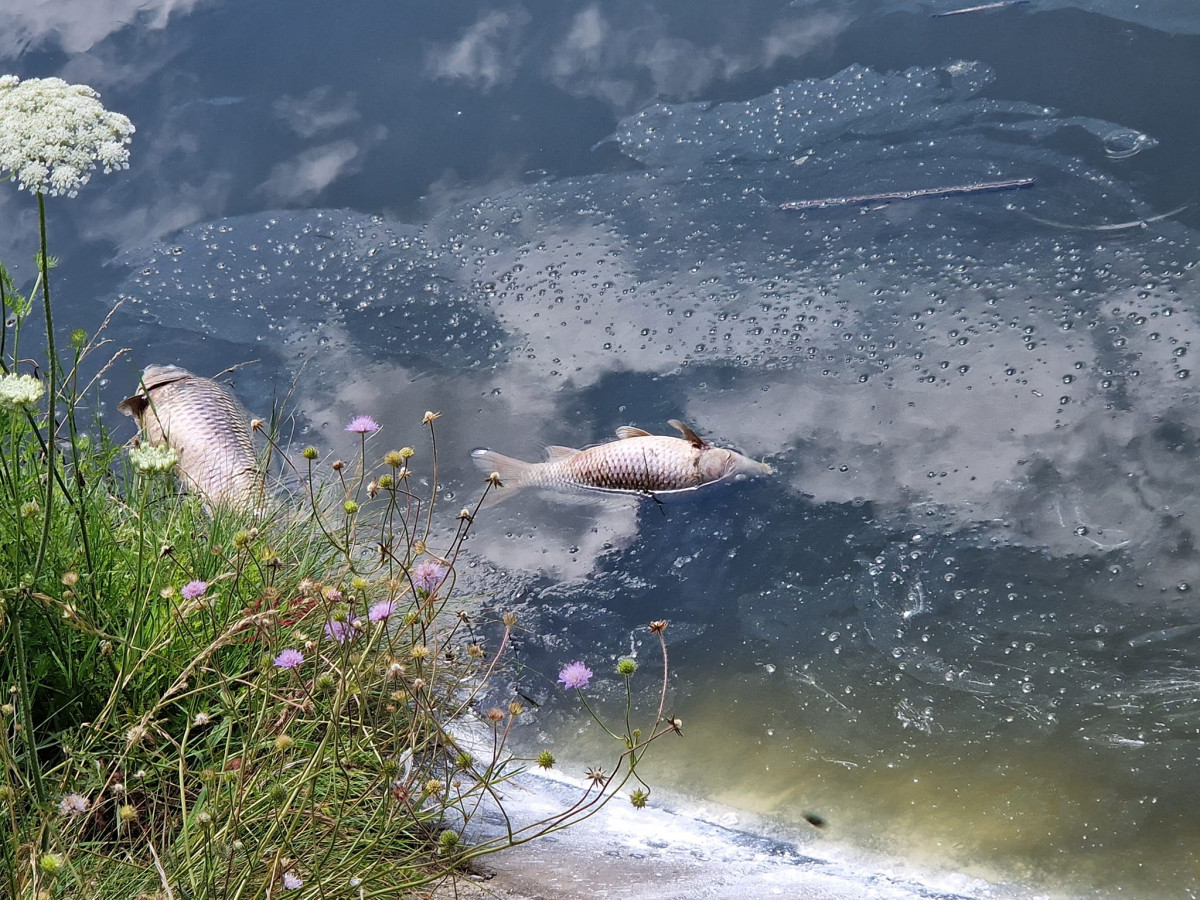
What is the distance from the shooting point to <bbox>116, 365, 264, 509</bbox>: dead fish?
3.50 m

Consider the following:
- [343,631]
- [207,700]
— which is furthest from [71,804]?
[207,700]

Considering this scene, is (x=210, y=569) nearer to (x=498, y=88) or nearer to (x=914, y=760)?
(x=914, y=760)

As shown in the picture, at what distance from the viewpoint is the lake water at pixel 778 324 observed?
293 centimetres

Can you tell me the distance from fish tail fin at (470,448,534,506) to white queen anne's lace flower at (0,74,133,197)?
1.96 m

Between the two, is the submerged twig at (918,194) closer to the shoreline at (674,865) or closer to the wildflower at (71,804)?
the shoreline at (674,865)

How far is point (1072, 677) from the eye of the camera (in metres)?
2.97

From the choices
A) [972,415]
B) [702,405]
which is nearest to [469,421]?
[702,405]

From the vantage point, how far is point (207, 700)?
8.20ft

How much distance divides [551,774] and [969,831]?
1035 mm

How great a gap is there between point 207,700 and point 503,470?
1.40m

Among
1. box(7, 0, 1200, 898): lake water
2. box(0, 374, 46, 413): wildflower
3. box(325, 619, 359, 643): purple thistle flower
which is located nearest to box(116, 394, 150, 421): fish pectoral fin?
box(7, 0, 1200, 898): lake water

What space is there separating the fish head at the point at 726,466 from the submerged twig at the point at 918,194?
4.47 ft

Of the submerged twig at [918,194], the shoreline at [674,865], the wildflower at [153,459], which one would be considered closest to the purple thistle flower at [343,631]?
the wildflower at [153,459]

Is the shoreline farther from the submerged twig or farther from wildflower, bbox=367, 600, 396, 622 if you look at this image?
the submerged twig
